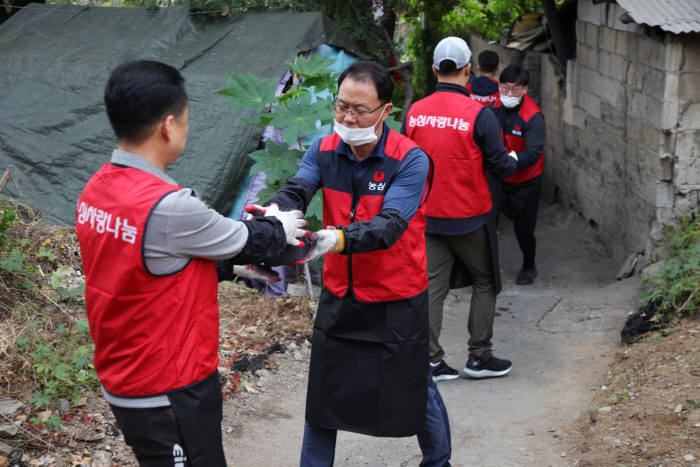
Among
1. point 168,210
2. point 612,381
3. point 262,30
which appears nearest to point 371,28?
point 262,30

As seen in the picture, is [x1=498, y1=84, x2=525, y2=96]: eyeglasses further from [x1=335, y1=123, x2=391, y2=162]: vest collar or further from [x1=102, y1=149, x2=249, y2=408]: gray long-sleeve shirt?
[x1=102, y1=149, x2=249, y2=408]: gray long-sleeve shirt

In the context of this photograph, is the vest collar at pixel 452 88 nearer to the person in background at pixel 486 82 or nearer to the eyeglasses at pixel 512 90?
the eyeglasses at pixel 512 90

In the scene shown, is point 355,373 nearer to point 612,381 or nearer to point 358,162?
point 358,162

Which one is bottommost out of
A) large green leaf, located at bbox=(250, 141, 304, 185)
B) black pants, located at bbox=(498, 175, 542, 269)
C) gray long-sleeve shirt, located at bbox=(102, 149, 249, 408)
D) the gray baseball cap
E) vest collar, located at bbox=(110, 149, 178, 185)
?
black pants, located at bbox=(498, 175, 542, 269)

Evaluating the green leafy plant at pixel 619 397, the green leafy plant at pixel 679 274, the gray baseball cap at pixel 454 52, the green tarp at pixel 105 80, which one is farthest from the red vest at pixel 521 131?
the green leafy plant at pixel 619 397

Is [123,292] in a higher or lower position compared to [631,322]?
higher

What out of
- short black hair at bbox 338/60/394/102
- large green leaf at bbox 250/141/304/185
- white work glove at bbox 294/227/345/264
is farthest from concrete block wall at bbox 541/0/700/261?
white work glove at bbox 294/227/345/264

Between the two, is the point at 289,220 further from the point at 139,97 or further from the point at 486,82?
the point at 486,82

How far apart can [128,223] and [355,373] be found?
1233 mm

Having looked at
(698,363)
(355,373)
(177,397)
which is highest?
(177,397)

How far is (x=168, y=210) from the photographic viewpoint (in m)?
2.00

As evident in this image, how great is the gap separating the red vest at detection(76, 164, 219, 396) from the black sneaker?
9.23 ft

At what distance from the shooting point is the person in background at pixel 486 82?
6680mm

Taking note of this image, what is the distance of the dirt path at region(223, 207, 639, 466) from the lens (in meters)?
3.76
